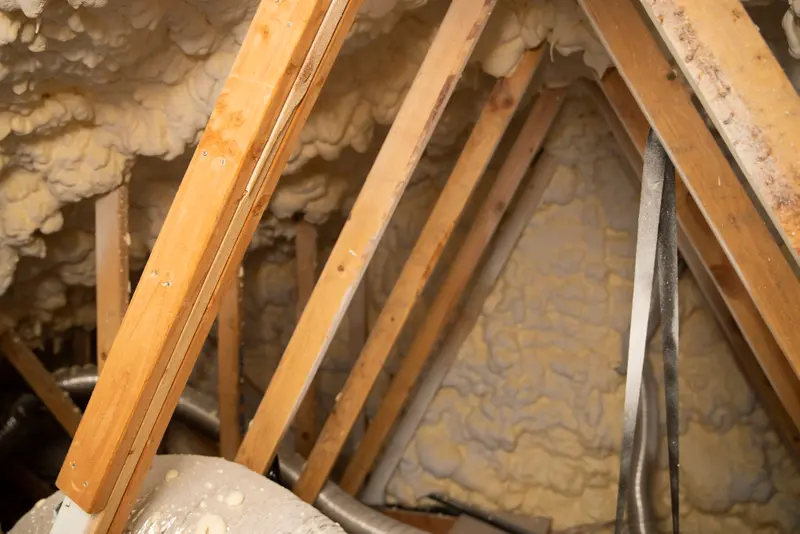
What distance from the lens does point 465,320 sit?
2.82 m

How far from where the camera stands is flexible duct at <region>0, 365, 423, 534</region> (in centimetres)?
215

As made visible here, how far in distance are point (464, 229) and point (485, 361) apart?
0.52m

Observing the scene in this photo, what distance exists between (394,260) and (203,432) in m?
1.02

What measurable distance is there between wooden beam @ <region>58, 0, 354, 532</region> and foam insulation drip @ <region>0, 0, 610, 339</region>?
27.1 inches

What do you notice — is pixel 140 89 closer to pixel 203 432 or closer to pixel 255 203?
pixel 255 203

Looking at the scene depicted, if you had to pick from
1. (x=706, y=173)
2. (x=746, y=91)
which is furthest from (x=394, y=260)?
(x=746, y=91)

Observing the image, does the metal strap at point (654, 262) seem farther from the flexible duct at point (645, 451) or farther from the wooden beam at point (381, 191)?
the flexible duct at point (645, 451)

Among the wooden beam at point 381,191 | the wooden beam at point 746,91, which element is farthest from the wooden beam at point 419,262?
the wooden beam at point 746,91

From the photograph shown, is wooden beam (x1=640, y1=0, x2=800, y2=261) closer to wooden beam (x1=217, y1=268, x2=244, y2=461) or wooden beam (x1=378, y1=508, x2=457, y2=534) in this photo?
wooden beam (x1=217, y1=268, x2=244, y2=461)

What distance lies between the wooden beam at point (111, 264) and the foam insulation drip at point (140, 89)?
0.06m

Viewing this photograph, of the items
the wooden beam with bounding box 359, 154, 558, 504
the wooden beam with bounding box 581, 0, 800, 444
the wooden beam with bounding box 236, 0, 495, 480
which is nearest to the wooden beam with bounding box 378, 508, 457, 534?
the wooden beam with bounding box 359, 154, 558, 504

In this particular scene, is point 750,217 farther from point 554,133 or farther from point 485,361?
point 485,361

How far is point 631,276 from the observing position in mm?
2557

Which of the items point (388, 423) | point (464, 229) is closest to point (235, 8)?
point (464, 229)
